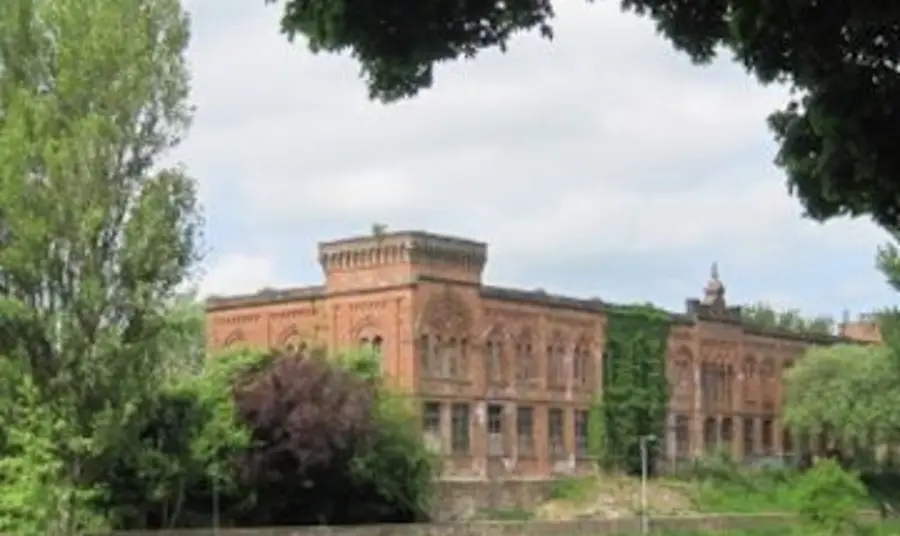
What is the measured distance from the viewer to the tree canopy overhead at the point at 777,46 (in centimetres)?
848

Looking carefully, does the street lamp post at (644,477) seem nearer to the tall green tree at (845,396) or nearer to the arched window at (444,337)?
the arched window at (444,337)

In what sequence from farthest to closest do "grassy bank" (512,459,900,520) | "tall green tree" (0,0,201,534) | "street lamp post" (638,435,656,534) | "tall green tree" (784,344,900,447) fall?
"tall green tree" (784,344,900,447)
"grassy bank" (512,459,900,520)
"street lamp post" (638,435,656,534)
"tall green tree" (0,0,201,534)

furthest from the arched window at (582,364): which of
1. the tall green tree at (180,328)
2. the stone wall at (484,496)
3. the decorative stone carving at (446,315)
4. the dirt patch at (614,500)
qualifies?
the tall green tree at (180,328)

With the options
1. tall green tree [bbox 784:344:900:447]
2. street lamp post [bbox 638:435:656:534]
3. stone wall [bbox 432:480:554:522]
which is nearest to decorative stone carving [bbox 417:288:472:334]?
stone wall [bbox 432:480:554:522]

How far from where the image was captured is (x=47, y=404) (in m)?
32.7

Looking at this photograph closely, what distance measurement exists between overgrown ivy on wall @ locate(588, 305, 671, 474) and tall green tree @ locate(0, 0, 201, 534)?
98.8ft

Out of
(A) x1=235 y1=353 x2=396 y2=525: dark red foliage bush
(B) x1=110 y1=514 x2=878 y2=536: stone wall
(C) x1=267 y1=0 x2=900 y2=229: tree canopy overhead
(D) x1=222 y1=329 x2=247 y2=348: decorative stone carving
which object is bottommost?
(B) x1=110 y1=514 x2=878 y2=536: stone wall

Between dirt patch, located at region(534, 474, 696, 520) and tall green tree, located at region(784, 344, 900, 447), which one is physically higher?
tall green tree, located at region(784, 344, 900, 447)

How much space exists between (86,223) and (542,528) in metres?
18.8

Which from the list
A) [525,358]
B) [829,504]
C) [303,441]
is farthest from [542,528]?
[525,358]

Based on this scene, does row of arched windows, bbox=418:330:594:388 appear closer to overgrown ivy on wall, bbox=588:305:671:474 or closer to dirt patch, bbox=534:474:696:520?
overgrown ivy on wall, bbox=588:305:671:474

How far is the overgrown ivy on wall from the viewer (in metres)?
61.6

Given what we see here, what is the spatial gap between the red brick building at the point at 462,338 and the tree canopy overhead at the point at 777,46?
43719mm

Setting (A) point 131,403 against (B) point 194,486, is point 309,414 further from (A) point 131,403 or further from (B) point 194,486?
(A) point 131,403
